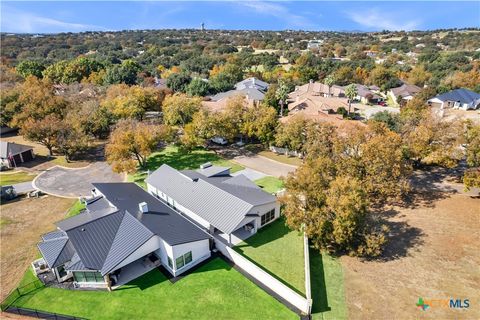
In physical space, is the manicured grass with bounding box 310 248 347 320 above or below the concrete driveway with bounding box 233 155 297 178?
below

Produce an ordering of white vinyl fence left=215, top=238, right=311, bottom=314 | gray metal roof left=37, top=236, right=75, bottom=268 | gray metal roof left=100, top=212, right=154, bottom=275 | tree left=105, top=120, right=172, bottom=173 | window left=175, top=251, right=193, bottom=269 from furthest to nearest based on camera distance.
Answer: tree left=105, top=120, right=172, bottom=173
window left=175, top=251, right=193, bottom=269
gray metal roof left=37, top=236, right=75, bottom=268
gray metal roof left=100, top=212, right=154, bottom=275
white vinyl fence left=215, top=238, right=311, bottom=314

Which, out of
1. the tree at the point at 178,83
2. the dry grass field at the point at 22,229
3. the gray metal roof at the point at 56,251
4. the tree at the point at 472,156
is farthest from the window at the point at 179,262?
the tree at the point at 178,83

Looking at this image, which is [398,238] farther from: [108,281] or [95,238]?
[95,238]

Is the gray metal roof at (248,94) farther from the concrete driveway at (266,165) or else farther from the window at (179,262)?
the window at (179,262)

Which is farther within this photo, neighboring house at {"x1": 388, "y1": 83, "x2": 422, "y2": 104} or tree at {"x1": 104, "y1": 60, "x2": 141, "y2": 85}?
tree at {"x1": 104, "y1": 60, "x2": 141, "y2": 85}

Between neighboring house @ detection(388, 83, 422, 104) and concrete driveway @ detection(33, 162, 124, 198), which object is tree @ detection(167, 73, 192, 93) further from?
neighboring house @ detection(388, 83, 422, 104)

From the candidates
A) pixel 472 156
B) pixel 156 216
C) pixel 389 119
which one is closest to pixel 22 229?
pixel 156 216

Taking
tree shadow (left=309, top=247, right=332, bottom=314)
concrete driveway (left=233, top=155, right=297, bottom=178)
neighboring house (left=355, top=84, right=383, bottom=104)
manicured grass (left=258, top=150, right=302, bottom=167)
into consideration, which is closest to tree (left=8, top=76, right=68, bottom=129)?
concrete driveway (left=233, top=155, right=297, bottom=178)
